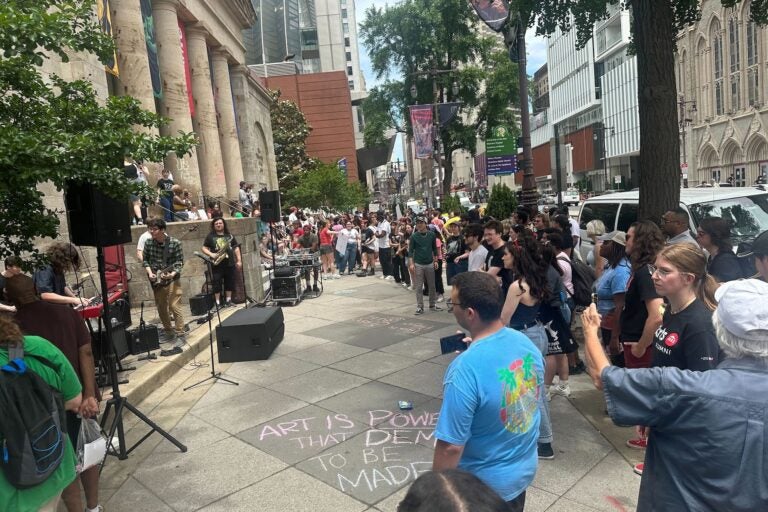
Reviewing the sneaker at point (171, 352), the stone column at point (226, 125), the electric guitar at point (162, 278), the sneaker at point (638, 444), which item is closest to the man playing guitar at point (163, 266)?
the electric guitar at point (162, 278)

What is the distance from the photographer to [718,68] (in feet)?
182

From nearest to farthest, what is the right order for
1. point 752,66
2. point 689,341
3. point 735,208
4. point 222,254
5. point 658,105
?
1. point 689,341
2. point 658,105
3. point 735,208
4. point 222,254
5. point 752,66

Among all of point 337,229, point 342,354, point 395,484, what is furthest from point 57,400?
point 337,229

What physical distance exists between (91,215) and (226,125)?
2030 cm

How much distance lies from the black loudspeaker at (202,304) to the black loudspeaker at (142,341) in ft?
4.05

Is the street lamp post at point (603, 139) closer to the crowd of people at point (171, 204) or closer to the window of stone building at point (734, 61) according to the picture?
the window of stone building at point (734, 61)

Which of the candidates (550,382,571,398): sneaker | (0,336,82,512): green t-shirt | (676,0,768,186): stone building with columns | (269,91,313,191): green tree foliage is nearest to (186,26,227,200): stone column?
(550,382,571,398): sneaker

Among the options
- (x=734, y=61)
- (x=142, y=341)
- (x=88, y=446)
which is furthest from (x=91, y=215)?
(x=734, y=61)

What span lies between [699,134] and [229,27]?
57.1 m

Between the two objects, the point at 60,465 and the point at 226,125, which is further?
the point at 226,125

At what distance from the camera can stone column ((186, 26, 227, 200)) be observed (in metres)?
20.3

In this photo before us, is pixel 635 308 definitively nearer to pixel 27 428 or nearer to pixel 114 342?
pixel 27 428

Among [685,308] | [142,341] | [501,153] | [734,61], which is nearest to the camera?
[685,308]

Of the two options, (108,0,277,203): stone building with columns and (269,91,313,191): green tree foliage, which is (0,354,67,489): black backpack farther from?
(269,91,313,191): green tree foliage
